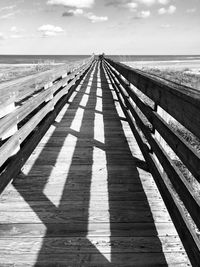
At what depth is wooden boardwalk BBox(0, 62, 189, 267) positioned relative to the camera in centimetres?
246

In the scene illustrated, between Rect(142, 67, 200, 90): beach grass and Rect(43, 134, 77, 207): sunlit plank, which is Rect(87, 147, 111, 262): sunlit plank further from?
Rect(142, 67, 200, 90): beach grass

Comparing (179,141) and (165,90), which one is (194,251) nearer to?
(179,141)

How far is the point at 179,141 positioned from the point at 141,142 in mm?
1987

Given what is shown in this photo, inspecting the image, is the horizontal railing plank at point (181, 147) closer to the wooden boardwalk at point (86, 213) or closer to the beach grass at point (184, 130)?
the beach grass at point (184, 130)

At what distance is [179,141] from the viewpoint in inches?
92.5

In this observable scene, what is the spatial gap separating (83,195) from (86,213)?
41 cm

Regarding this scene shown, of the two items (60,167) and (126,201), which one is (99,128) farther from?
(126,201)

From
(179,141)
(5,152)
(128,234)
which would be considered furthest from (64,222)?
(179,141)

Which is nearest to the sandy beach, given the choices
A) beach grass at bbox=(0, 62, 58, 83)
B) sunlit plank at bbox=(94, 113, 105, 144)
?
beach grass at bbox=(0, 62, 58, 83)

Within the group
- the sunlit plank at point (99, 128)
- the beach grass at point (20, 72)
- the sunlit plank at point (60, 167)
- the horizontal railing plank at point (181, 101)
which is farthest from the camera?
the beach grass at point (20, 72)

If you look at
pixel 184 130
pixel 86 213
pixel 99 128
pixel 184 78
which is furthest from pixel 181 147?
pixel 184 78

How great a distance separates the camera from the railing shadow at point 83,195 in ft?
8.24

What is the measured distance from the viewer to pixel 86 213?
10.2ft

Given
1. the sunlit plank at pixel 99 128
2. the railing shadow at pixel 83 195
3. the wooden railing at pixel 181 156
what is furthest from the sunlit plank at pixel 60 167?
the wooden railing at pixel 181 156
